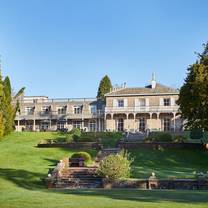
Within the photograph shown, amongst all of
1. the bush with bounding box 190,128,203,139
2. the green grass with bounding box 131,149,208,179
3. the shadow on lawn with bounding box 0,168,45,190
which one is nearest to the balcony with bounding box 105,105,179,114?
the bush with bounding box 190,128,203,139

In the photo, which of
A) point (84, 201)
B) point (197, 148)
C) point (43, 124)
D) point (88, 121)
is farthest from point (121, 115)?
point (84, 201)

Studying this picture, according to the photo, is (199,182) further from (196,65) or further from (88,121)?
(88,121)

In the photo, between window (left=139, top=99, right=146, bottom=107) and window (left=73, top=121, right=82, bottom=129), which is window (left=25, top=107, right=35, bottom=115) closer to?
window (left=73, top=121, right=82, bottom=129)

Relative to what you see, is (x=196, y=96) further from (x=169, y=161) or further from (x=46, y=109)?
(x=46, y=109)

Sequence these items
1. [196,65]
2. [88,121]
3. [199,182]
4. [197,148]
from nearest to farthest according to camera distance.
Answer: [199,182] → [196,65] → [197,148] → [88,121]

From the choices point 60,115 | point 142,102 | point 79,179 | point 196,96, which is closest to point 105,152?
point 196,96

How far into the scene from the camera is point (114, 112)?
8256 centimetres

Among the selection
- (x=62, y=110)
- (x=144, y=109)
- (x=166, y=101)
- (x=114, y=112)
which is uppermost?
(x=166, y=101)

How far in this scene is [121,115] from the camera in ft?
273

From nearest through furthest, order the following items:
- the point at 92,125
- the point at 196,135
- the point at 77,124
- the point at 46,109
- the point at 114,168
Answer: the point at 114,168 → the point at 196,135 → the point at 92,125 → the point at 77,124 → the point at 46,109

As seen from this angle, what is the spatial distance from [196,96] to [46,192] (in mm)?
23335

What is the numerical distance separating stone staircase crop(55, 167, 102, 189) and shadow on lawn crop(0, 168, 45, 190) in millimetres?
1285

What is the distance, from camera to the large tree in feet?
137

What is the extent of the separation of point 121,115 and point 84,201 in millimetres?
66107
